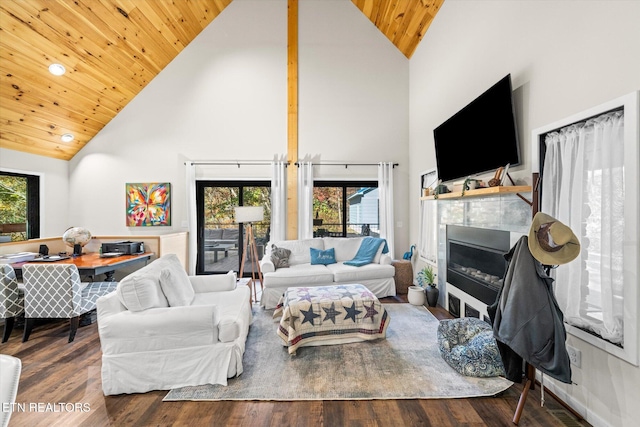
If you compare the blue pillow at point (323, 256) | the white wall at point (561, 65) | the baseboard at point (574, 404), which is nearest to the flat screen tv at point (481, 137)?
the white wall at point (561, 65)

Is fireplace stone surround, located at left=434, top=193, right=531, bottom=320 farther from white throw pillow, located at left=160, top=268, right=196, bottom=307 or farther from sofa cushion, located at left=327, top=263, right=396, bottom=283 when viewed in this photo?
white throw pillow, located at left=160, top=268, right=196, bottom=307

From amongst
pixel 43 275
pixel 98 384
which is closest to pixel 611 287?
pixel 98 384

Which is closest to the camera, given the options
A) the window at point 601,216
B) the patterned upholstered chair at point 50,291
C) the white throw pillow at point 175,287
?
the window at point 601,216

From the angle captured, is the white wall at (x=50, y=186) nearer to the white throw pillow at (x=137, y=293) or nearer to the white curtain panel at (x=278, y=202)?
the white curtain panel at (x=278, y=202)

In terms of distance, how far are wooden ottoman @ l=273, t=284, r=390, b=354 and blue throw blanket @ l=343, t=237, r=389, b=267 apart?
1.62 m

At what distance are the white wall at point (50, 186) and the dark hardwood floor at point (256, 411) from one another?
11.7 ft

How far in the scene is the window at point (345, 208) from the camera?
5582 millimetres

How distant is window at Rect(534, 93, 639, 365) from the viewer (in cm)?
165

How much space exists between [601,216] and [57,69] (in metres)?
5.78

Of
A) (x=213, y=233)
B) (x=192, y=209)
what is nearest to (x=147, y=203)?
(x=192, y=209)

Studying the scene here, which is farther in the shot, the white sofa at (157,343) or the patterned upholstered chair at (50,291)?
the patterned upholstered chair at (50,291)

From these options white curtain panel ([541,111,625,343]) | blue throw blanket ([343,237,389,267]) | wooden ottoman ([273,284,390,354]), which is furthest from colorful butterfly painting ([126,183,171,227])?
white curtain panel ([541,111,625,343])

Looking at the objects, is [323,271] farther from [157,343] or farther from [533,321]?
[533,321]

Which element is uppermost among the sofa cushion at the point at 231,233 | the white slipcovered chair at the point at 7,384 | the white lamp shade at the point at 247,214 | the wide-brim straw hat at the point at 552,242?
the white lamp shade at the point at 247,214
